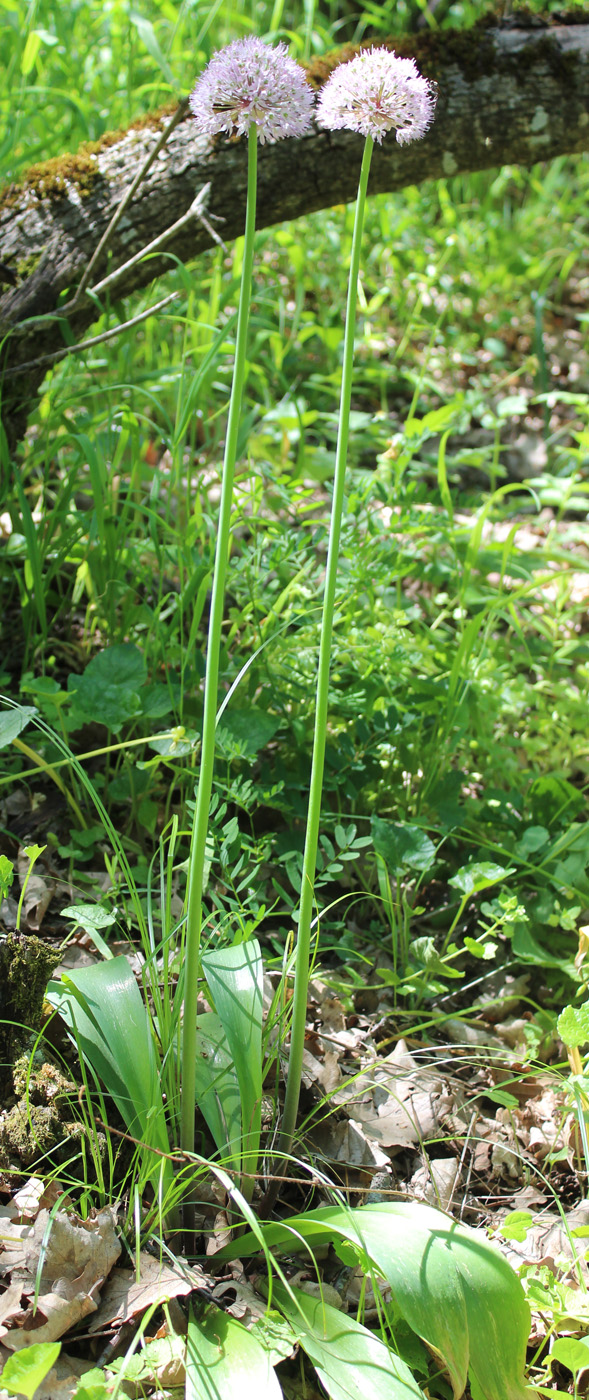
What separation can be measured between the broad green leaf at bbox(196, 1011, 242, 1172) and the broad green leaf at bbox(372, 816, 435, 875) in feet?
1.47

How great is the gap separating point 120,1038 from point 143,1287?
268 millimetres

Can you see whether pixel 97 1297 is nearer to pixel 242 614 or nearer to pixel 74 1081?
pixel 74 1081

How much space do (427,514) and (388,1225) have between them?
129 cm

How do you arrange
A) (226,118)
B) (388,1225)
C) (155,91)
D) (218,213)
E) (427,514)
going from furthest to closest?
(155,91), (218,213), (427,514), (388,1225), (226,118)

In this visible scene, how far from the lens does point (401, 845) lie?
157 cm

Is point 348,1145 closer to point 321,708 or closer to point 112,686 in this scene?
point 321,708

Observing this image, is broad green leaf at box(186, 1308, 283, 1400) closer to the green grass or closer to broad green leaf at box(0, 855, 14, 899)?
the green grass

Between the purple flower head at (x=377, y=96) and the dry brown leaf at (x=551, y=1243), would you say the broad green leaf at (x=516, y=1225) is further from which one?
the purple flower head at (x=377, y=96)

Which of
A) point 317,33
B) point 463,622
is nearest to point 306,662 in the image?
point 463,622

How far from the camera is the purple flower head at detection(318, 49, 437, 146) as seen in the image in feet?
3.00

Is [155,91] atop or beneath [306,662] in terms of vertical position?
atop

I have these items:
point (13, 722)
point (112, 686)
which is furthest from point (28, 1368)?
point (112, 686)

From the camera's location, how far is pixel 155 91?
2.57 m

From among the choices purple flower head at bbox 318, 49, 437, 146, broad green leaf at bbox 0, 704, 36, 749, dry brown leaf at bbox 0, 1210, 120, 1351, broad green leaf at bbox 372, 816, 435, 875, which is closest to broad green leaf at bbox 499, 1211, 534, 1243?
dry brown leaf at bbox 0, 1210, 120, 1351
